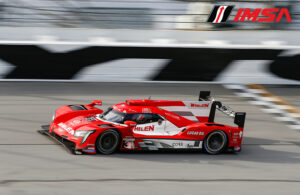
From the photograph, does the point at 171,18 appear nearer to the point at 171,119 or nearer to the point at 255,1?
the point at 255,1

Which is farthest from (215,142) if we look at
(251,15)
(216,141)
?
(251,15)

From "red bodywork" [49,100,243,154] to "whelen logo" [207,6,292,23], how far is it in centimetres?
644

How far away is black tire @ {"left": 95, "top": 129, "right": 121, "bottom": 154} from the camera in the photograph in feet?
26.9

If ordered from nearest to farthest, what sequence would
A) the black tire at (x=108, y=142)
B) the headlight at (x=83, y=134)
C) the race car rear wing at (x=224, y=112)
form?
the headlight at (x=83, y=134) → the black tire at (x=108, y=142) → the race car rear wing at (x=224, y=112)

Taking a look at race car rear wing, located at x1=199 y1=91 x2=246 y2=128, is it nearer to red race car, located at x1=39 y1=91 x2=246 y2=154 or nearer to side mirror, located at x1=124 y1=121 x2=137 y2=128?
red race car, located at x1=39 y1=91 x2=246 y2=154

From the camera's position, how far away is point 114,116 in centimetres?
876

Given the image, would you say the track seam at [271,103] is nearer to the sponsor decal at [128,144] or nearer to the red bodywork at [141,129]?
the red bodywork at [141,129]

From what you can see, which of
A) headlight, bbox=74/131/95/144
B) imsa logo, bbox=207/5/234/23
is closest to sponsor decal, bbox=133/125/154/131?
headlight, bbox=74/131/95/144

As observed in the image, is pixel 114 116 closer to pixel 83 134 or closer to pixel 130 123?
pixel 130 123

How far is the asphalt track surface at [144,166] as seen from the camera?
6801mm

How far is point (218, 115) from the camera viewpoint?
12008mm

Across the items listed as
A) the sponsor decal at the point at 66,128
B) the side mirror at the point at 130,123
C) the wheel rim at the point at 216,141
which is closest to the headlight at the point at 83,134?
the sponsor decal at the point at 66,128

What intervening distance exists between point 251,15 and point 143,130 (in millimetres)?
8084

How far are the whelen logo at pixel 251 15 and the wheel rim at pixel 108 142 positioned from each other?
25.8 ft
